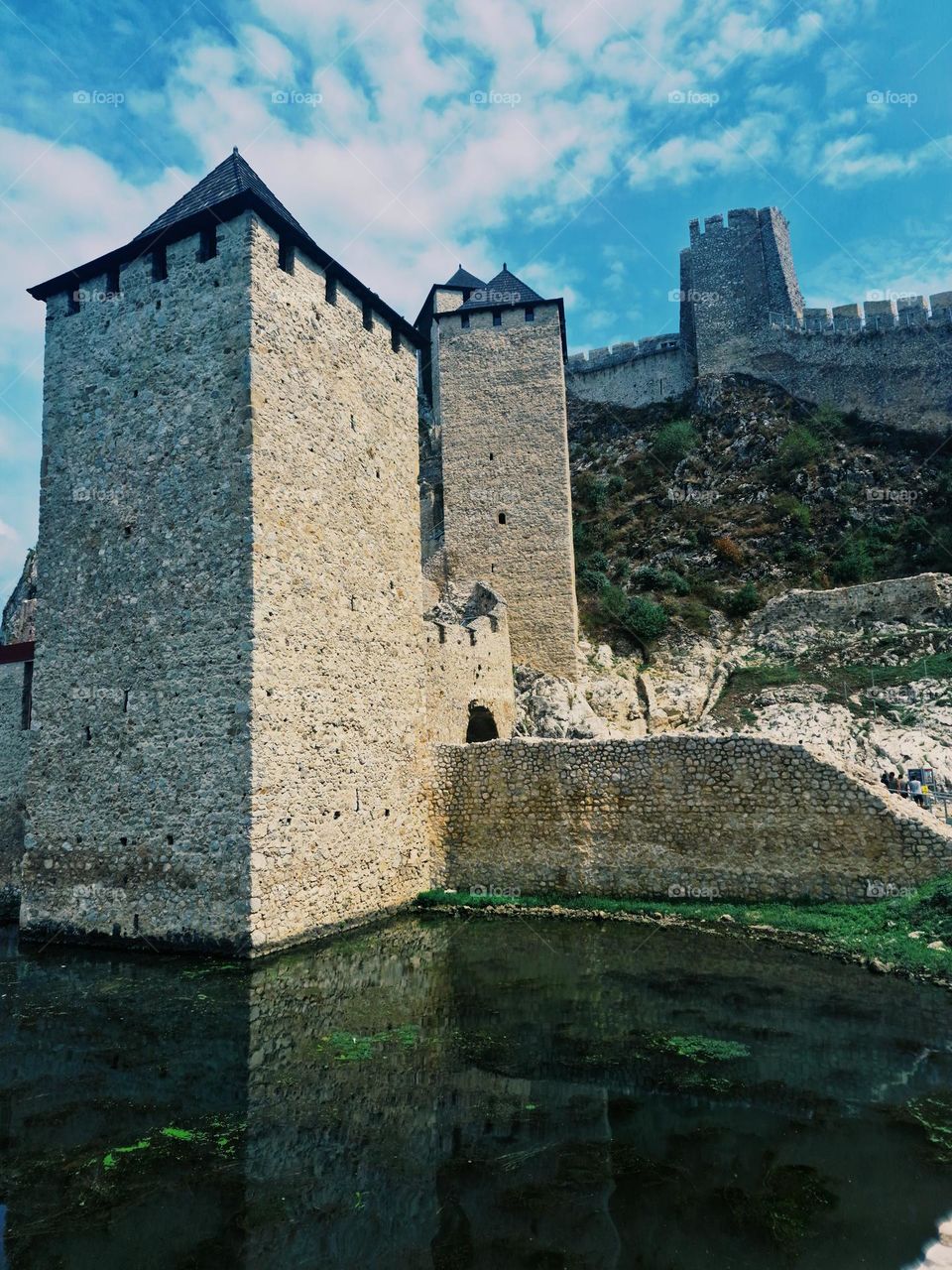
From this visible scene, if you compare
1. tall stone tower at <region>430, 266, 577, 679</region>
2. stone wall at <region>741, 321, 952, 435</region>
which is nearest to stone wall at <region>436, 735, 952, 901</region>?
tall stone tower at <region>430, 266, 577, 679</region>

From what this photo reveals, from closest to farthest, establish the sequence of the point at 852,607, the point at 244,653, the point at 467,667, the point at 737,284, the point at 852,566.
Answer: the point at 244,653
the point at 467,667
the point at 852,607
the point at 852,566
the point at 737,284

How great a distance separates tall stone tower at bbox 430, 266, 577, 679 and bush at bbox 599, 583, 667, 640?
2.23m

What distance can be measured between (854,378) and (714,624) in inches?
626

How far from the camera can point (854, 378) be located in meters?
32.2

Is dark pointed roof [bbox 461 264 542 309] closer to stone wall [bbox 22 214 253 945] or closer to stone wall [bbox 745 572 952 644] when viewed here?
stone wall [bbox 745 572 952 644]

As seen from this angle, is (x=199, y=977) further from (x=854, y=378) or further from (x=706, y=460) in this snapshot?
(x=854, y=378)

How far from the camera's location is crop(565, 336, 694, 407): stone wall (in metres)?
37.6

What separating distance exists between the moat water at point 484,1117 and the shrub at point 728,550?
64.8ft

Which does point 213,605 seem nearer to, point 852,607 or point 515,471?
point 515,471

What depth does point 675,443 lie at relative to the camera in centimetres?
3247

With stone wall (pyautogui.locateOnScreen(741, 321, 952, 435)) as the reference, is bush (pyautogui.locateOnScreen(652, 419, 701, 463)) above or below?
below

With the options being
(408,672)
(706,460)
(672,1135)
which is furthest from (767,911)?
(706,460)

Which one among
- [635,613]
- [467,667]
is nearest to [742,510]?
[635,613]

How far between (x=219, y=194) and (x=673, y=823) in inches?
452
